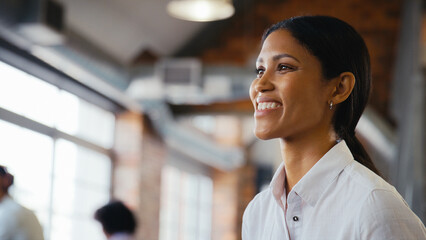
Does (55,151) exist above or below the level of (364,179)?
above

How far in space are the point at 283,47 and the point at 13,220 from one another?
2.29 metres

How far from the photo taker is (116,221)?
3.80m

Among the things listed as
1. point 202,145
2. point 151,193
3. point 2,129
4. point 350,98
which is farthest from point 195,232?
point 350,98

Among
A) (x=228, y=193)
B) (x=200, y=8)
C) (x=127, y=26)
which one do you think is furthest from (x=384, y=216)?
(x=228, y=193)

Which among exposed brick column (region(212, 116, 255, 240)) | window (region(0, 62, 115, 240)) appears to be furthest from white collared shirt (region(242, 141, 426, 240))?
exposed brick column (region(212, 116, 255, 240))

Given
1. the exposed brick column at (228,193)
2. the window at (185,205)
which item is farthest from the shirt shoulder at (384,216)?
the exposed brick column at (228,193)

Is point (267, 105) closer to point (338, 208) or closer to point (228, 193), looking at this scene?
point (338, 208)

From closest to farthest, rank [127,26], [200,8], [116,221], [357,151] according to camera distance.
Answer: [357,151], [116,221], [200,8], [127,26]

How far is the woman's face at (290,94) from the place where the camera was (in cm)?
113

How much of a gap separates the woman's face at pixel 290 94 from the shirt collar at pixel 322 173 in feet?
0.17

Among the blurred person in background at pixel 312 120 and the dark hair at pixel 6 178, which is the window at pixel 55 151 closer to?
the dark hair at pixel 6 178

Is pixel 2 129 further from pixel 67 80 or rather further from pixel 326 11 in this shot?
pixel 326 11

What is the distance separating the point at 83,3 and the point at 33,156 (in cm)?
137

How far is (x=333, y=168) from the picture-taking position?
44.2 inches
